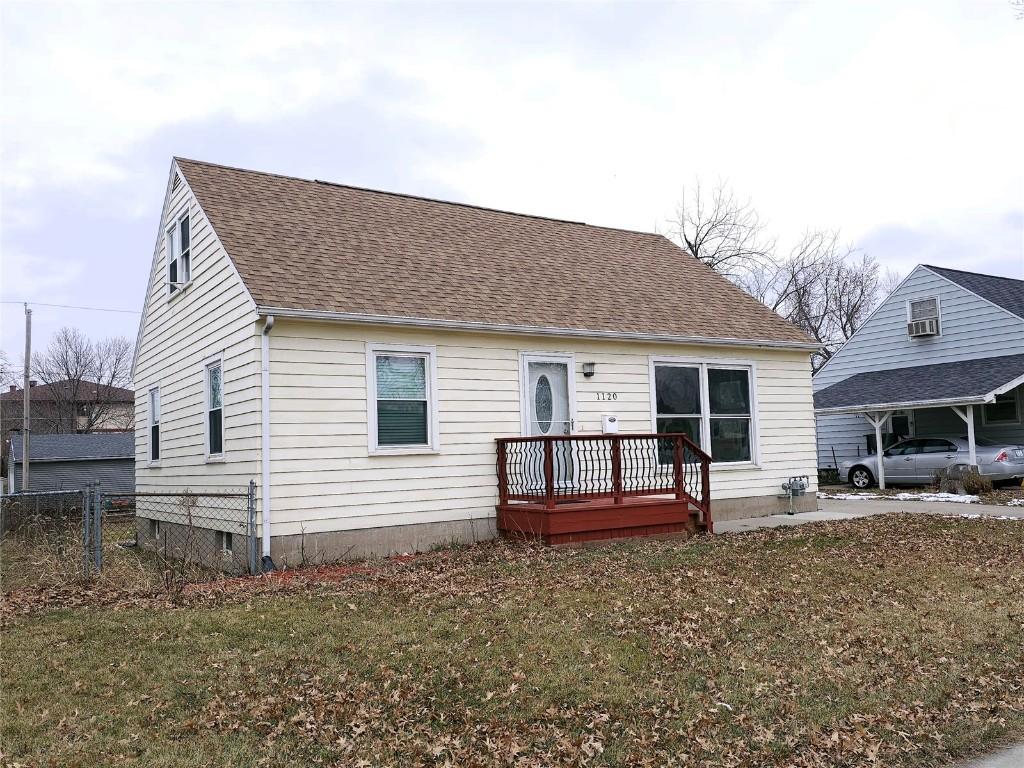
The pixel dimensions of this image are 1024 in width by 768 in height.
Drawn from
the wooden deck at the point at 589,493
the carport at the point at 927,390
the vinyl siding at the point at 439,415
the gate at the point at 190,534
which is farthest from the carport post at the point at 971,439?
the gate at the point at 190,534

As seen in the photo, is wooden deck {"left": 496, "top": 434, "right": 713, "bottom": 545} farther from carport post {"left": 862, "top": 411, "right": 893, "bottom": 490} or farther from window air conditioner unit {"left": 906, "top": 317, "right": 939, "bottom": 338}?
window air conditioner unit {"left": 906, "top": 317, "right": 939, "bottom": 338}

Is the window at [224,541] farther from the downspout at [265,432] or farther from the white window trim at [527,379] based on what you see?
the white window trim at [527,379]

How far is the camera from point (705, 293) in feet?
50.8

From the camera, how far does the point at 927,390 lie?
20734 millimetres

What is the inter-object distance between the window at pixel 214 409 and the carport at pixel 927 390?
1570 centimetres

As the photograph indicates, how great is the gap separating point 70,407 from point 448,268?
4427cm

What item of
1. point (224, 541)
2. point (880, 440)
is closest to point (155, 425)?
point (224, 541)

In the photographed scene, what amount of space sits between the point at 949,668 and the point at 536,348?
7.57m

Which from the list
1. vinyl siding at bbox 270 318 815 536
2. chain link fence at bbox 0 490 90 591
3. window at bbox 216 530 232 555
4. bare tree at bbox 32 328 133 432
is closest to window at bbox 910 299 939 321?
vinyl siding at bbox 270 318 815 536

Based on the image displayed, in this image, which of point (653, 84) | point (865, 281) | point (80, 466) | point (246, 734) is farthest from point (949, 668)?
point (865, 281)

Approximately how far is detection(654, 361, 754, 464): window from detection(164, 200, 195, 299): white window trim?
746 cm

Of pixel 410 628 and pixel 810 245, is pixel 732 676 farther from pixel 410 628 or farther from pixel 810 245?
pixel 810 245

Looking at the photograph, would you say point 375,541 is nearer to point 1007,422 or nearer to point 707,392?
point 707,392

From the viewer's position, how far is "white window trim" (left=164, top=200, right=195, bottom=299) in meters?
12.8
